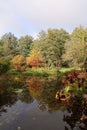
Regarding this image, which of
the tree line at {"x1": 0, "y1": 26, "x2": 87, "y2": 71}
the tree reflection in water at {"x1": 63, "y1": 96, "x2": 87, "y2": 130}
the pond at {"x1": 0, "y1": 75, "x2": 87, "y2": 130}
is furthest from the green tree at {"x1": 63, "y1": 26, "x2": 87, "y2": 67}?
the tree reflection in water at {"x1": 63, "y1": 96, "x2": 87, "y2": 130}

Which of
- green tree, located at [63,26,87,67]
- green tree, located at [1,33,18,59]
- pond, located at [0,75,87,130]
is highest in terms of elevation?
green tree, located at [1,33,18,59]

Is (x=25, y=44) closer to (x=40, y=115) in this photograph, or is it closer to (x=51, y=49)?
(x=51, y=49)

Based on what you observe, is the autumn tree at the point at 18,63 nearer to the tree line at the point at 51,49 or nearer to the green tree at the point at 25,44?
the tree line at the point at 51,49

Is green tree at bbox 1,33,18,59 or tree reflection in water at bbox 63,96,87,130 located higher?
green tree at bbox 1,33,18,59

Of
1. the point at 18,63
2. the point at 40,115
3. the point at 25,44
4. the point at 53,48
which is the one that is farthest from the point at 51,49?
the point at 40,115

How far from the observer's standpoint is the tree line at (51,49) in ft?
170

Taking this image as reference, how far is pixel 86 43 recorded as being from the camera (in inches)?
2087

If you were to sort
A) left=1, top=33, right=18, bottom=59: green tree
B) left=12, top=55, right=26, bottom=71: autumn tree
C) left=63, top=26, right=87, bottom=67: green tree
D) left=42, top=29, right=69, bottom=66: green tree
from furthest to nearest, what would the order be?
left=1, top=33, right=18, bottom=59: green tree
left=42, top=29, right=69, bottom=66: green tree
left=63, top=26, right=87, bottom=67: green tree
left=12, top=55, right=26, bottom=71: autumn tree

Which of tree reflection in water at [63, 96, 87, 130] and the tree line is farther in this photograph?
the tree line

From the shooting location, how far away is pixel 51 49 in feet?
207

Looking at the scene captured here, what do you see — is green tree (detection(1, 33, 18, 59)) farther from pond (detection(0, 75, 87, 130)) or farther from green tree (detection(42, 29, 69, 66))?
pond (detection(0, 75, 87, 130))

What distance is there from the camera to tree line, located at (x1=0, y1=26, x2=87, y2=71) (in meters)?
51.9

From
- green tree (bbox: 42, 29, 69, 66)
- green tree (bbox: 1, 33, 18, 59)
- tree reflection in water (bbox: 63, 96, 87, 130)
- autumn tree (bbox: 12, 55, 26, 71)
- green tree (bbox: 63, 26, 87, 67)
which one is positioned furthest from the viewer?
green tree (bbox: 1, 33, 18, 59)

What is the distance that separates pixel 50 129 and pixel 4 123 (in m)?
2.38
